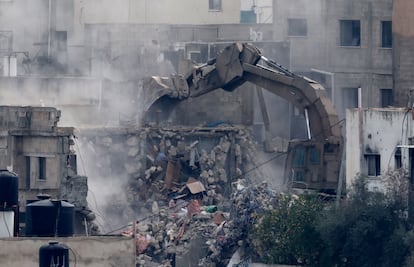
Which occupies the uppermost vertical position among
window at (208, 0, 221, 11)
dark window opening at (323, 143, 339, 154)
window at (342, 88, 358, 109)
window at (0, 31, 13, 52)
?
window at (208, 0, 221, 11)

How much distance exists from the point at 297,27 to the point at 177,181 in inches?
416

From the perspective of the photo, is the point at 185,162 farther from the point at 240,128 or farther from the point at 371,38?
the point at 371,38

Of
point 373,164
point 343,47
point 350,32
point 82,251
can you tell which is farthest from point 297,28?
point 82,251

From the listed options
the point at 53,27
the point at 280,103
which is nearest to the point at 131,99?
the point at 280,103

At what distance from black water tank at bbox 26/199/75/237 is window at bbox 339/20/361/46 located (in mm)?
27089

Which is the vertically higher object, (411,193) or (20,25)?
(20,25)

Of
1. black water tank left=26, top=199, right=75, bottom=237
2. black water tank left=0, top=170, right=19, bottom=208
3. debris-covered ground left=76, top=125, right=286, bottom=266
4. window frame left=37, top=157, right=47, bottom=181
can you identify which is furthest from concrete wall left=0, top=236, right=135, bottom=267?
window frame left=37, top=157, right=47, bottom=181

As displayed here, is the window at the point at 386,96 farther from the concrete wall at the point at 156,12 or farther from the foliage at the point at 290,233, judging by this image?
the foliage at the point at 290,233

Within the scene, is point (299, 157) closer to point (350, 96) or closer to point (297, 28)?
point (350, 96)

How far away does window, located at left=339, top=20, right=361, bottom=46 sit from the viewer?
5778 centimetres

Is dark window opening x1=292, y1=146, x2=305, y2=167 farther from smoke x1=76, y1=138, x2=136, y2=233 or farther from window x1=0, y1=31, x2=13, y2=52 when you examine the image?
window x1=0, y1=31, x2=13, y2=52

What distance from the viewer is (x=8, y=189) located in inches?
1281

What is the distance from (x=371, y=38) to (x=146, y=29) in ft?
28.7

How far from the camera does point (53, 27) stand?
2559 inches
